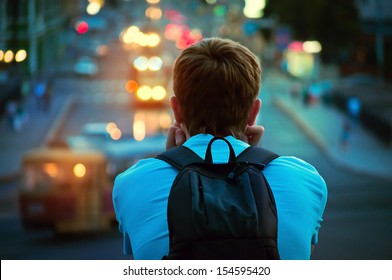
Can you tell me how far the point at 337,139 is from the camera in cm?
3164

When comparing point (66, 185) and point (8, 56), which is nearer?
point (66, 185)

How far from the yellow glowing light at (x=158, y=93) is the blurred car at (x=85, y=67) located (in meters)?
8.36

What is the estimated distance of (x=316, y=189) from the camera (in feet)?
9.02

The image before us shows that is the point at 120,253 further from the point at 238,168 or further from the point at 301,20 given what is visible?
the point at 301,20

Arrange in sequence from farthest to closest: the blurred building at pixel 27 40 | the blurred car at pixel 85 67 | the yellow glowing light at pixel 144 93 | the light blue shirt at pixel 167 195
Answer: the blurred car at pixel 85 67 → the yellow glowing light at pixel 144 93 → the blurred building at pixel 27 40 → the light blue shirt at pixel 167 195

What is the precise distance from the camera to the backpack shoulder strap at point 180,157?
2689mm

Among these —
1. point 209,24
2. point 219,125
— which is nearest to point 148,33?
point 209,24

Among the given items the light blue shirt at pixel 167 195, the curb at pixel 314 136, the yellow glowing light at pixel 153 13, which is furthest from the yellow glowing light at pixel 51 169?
the yellow glowing light at pixel 153 13

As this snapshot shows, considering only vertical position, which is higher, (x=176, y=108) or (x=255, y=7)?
(x=255, y=7)

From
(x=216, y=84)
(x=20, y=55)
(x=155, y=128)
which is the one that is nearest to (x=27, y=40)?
(x=20, y=55)

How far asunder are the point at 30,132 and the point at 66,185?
1871cm

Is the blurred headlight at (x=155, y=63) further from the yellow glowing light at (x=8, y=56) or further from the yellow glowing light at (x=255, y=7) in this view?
the yellow glowing light at (x=255, y=7)

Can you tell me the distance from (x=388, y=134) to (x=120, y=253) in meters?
17.3

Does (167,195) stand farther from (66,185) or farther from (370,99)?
(370,99)
